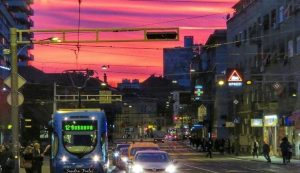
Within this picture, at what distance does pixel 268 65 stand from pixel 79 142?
3697 centimetres

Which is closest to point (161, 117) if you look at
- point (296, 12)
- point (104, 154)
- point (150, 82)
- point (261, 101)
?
point (150, 82)

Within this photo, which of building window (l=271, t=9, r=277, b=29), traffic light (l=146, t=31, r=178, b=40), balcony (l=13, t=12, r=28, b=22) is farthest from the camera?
balcony (l=13, t=12, r=28, b=22)

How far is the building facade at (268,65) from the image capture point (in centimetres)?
5638

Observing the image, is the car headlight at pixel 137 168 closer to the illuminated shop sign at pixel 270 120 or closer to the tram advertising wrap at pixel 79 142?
the tram advertising wrap at pixel 79 142

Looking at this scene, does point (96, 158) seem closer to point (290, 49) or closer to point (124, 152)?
point (124, 152)

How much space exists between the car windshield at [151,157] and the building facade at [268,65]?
88.8ft

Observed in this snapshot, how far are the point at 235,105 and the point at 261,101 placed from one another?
17090mm

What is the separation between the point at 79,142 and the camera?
3100 centimetres

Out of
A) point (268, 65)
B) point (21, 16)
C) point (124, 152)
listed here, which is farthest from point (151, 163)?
point (21, 16)

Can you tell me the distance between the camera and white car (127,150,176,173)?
26.8m

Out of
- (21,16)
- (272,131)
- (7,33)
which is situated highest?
(21,16)

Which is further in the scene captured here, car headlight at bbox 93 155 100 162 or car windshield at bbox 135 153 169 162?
car headlight at bbox 93 155 100 162

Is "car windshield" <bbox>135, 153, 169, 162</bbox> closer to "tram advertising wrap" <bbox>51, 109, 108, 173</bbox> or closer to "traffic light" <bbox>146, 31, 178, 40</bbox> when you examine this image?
"tram advertising wrap" <bbox>51, 109, 108, 173</bbox>

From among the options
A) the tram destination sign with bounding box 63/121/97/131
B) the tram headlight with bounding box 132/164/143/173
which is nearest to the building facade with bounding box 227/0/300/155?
the tram destination sign with bounding box 63/121/97/131
